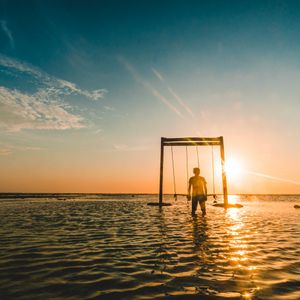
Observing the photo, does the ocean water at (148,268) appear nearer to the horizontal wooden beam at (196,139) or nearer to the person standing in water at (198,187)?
the person standing in water at (198,187)

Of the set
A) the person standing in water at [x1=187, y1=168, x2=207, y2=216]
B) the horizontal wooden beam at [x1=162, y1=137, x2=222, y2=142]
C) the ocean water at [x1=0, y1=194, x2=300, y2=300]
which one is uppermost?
the horizontal wooden beam at [x1=162, y1=137, x2=222, y2=142]

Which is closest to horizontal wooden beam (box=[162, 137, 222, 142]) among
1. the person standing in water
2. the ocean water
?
the person standing in water

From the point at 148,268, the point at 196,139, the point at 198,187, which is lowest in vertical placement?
the point at 148,268

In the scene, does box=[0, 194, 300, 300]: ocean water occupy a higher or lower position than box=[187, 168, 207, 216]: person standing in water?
lower

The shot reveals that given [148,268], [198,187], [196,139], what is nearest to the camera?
[148,268]

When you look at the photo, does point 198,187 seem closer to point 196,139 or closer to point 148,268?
point 196,139

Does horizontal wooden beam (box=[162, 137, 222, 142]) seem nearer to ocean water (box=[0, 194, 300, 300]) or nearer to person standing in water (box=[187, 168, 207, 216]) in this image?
person standing in water (box=[187, 168, 207, 216])

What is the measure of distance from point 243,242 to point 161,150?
Result: 1526 centimetres

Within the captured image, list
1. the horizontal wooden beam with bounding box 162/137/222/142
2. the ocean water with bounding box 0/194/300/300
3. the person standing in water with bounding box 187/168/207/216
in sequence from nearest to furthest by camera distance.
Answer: the ocean water with bounding box 0/194/300/300, the person standing in water with bounding box 187/168/207/216, the horizontal wooden beam with bounding box 162/137/222/142

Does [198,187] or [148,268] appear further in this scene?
[198,187]

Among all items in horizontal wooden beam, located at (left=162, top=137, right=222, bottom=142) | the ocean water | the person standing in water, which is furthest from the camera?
horizontal wooden beam, located at (left=162, top=137, right=222, bottom=142)

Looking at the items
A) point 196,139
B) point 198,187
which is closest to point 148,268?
point 198,187

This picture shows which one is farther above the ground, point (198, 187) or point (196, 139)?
point (196, 139)

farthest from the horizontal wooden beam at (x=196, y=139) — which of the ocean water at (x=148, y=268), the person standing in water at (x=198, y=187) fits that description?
the ocean water at (x=148, y=268)
